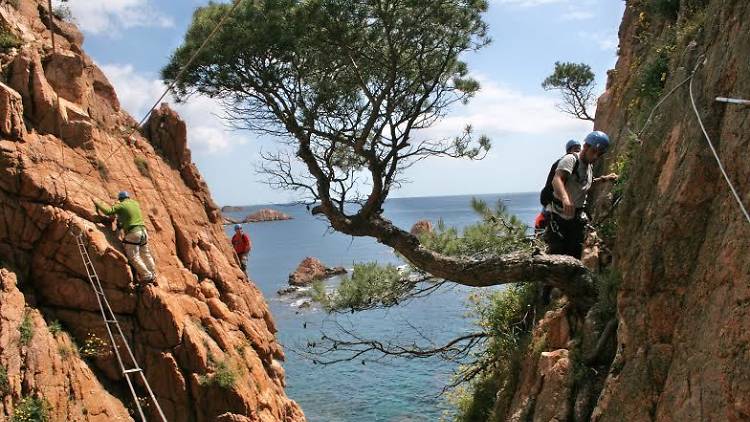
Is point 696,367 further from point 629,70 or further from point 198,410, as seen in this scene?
point 198,410

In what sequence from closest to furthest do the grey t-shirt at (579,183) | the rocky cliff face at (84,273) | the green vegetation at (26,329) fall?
the grey t-shirt at (579,183) → the green vegetation at (26,329) → the rocky cliff face at (84,273)

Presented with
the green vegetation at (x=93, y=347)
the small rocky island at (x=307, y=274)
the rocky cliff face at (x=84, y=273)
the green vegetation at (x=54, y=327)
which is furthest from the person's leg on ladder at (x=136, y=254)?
the small rocky island at (x=307, y=274)

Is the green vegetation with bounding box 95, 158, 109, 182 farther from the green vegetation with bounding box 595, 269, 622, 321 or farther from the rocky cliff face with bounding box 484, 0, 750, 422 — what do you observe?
the green vegetation with bounding box 595, 269, 622, 321

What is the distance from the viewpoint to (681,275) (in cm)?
411

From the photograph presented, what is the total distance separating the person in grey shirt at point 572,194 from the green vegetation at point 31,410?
962cm

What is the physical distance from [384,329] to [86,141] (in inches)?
675

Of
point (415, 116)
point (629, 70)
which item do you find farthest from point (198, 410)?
point (629, 70)

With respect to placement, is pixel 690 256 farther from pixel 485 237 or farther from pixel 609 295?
pixel 485 237

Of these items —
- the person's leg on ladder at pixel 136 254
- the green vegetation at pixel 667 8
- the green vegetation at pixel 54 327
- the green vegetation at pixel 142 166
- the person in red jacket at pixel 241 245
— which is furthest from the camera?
the person in red jacket at pixel 241 245

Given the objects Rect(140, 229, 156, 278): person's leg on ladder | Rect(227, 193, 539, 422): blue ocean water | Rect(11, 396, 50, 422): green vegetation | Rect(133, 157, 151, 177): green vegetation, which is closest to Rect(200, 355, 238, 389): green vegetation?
Rect(227, 193, 539, 422): blue ocean water

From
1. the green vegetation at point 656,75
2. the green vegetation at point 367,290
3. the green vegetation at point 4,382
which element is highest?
the green vegetation at point 656,75

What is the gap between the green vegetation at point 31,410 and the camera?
10672 mm

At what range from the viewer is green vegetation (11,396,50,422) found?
10672mm

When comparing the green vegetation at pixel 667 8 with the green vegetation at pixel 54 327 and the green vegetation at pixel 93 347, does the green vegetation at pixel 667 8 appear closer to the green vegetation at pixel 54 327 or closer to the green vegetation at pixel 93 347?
the green vegetation at pixel 93 347
